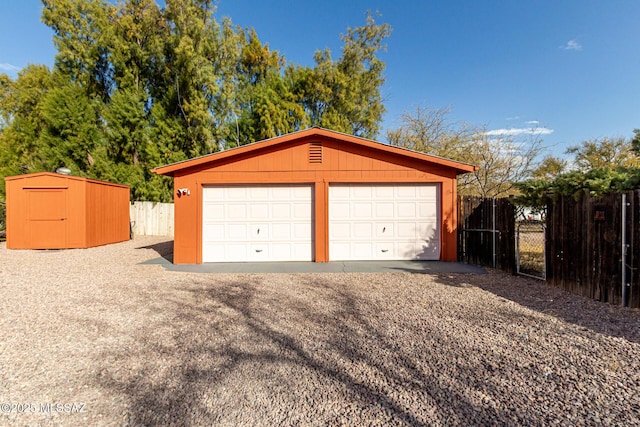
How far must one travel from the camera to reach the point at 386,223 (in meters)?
7.82

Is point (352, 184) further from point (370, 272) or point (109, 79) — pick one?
point (109, 79)

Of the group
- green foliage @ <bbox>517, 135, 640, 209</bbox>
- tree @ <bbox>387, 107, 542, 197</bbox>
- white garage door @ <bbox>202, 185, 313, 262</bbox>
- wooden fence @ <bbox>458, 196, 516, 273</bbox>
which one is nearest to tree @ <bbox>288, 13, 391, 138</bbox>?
tree @ <bbox>387, 107, 542, 197</bbox>

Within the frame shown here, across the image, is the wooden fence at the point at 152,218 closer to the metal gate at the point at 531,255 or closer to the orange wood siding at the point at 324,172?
the orange wood siding at the point at 324,172

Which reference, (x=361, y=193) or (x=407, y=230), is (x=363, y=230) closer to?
(x=361, y=193)

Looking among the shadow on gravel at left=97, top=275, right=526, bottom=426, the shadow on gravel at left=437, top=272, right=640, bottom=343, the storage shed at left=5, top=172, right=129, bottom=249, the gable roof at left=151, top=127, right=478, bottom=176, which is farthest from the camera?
the storage shed at left=5, top=172, right=129, bottom=249

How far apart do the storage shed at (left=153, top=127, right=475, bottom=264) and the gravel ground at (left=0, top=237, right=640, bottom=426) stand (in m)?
2.75

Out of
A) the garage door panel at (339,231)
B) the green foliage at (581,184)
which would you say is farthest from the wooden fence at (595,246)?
the garage door panel at (339,231)

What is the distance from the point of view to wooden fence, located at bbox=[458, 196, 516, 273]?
20.8 ft

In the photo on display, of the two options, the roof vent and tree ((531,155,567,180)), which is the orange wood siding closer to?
the roof vent

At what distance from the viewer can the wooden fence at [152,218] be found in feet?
48.7

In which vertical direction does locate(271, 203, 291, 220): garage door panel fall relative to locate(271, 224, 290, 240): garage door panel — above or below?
above

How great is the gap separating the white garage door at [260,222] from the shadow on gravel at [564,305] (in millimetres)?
3758

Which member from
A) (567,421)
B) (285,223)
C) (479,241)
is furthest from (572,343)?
(285,223)

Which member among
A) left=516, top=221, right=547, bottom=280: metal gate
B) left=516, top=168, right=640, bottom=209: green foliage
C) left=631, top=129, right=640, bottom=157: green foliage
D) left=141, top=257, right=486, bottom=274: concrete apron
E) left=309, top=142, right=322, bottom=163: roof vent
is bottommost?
left=141, top=257, right=486, bottom=274: concrete apron
